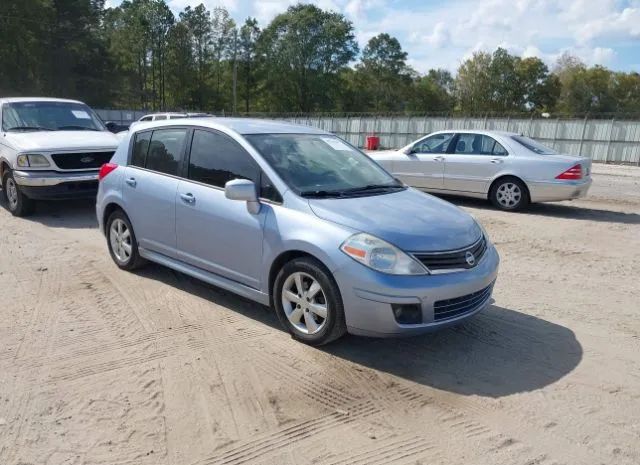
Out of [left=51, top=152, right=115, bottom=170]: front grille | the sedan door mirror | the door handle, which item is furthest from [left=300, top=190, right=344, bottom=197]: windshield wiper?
[left=51, top=152, right=115, bottom=170]: front grille

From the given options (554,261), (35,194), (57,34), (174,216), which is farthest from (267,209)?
(57,34)

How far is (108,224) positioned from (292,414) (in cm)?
382

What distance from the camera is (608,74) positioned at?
283 ft

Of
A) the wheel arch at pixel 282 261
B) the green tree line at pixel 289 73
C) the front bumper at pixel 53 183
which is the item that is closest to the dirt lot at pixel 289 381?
the wheel arch at pixel 282 261

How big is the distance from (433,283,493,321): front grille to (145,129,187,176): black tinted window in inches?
113

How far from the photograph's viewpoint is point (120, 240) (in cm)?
617

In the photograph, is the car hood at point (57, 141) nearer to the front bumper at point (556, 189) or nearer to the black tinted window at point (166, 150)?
the black tinted window at point (166, 150)

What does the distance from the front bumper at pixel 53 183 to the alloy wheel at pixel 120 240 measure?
318 centimetres

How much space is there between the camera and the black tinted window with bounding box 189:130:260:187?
480 cm

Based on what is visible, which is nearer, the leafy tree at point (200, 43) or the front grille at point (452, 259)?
the front grille at point (452, 259)

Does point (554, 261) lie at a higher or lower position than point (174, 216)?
lower

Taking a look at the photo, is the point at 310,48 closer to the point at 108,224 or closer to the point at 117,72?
the point at 117,72

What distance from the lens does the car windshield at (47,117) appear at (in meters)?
9.77

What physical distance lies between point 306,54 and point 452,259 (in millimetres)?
77783
